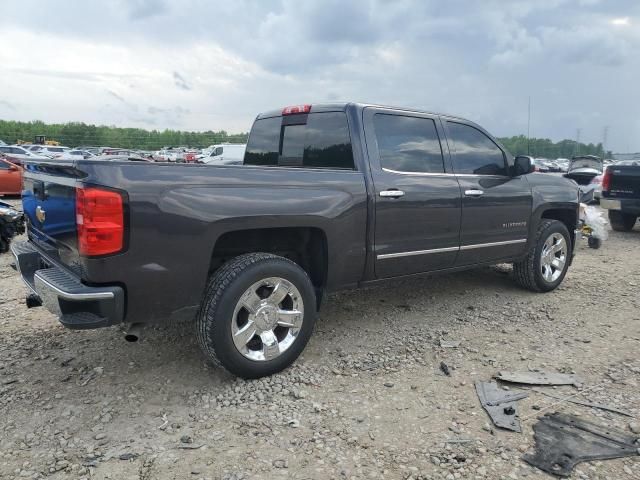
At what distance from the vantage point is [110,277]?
285cm

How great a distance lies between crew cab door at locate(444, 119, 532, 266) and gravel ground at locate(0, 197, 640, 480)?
0.63 metres

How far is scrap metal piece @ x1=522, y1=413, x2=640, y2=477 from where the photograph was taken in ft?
8.66

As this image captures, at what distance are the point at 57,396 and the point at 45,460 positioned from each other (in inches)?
27.3

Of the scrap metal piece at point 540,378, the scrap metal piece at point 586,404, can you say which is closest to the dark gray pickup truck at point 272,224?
the scrap metal piece at point 540,378

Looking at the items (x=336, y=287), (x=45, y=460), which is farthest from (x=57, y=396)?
(x=336, y=287)

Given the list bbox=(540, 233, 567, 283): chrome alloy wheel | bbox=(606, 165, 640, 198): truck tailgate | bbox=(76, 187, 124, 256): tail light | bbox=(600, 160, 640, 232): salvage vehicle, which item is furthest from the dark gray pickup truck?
bbox=(606, 165, 640, 198): truck tailgate

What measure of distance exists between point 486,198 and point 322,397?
261 centimetres

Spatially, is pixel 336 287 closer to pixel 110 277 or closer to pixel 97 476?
pixel 110 277

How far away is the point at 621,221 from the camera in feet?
35.9

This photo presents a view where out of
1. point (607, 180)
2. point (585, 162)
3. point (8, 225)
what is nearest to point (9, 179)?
point (8, 225)

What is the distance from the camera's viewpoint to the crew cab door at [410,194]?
4.04m

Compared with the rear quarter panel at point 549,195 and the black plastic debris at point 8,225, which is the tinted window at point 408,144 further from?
the black plastic debris at point 8,225

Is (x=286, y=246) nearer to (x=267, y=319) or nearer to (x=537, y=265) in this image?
(x=267, y=319)

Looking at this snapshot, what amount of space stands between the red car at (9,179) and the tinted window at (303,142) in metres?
12.8
